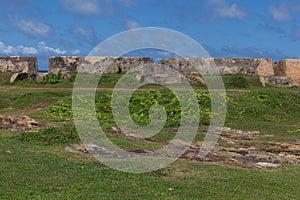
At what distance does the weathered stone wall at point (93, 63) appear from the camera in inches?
1257

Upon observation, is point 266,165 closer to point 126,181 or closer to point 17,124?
point 126,181

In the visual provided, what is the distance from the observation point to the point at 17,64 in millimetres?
32938

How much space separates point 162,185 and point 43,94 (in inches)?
651

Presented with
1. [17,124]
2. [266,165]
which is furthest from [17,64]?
[266,165]

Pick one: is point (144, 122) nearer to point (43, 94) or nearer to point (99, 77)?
point (43, 94)

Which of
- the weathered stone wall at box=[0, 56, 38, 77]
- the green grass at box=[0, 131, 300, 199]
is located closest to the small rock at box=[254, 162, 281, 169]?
the green grass at box=[0, 131, 300, 199]

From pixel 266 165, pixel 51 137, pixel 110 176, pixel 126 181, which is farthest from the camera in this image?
pixel 51 137

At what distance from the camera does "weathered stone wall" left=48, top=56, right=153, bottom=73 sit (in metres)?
31.9

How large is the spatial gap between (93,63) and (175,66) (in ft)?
17.5

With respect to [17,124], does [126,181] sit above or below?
below

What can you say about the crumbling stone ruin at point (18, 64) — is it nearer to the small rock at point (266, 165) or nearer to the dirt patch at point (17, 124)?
the dirt patch at point (17, 124)

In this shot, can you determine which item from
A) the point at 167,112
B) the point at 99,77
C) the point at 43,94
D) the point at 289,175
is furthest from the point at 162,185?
the point at 99,77

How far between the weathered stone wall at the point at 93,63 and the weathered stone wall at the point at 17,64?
56.6 inches

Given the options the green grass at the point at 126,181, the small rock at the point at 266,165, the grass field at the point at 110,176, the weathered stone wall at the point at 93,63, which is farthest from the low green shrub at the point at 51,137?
the weathered stone wall at the point at 93,63
